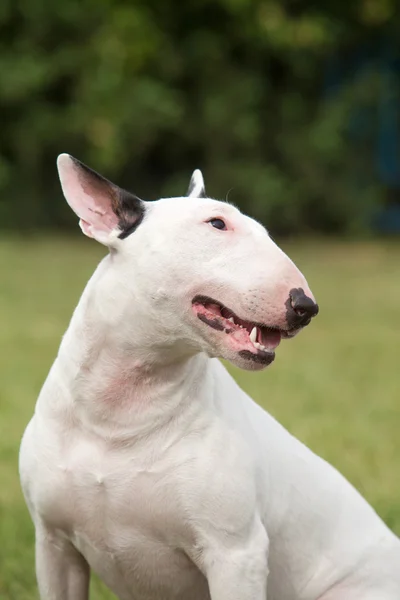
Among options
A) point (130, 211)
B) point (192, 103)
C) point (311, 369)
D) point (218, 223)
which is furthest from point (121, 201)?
point (192, 103)

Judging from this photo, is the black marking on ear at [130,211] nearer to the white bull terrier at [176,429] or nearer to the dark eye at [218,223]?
the white bull terrier at [176,429]

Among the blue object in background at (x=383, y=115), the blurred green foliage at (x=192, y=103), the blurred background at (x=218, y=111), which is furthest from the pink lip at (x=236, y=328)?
the blue object in background at (x=383, y=115)

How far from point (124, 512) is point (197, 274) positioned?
2.03 ft

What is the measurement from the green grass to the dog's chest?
0.87m

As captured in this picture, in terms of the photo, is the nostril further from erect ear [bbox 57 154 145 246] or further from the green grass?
the green grass

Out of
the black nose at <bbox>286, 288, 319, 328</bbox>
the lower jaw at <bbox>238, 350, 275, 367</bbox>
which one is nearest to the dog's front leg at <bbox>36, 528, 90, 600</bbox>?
the lower jaw at <bbox>238, 350, 275, 367</bbox>

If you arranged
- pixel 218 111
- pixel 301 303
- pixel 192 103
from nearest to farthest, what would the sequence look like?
pixel 301 303
pixel 218 111
pixel 192 103

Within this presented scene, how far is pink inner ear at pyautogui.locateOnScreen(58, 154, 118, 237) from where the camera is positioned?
112 inches

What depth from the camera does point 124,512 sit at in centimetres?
285

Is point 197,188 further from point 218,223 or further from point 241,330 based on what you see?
point 241,330

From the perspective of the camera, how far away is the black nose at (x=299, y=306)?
8.65ft

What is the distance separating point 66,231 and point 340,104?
166 inches

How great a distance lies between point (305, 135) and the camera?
16484 millimetres

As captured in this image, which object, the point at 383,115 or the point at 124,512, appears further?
the point at 383,115
